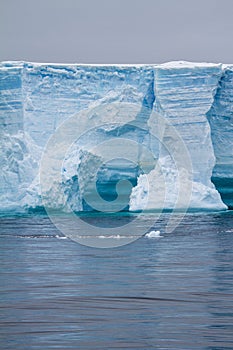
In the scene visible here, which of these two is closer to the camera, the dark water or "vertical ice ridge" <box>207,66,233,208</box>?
the dark water

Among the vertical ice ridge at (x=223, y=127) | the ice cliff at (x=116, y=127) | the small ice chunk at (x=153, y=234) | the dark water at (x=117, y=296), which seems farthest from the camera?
the vertical ice ridge at (x=223, y=127)

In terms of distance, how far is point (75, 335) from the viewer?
8.48 m

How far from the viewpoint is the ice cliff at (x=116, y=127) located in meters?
25.8

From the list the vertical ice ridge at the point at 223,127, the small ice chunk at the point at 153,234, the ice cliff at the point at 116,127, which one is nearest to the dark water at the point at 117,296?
the small ice chunk at the point at 153,234

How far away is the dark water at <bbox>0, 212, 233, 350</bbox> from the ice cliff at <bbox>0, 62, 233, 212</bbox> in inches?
305

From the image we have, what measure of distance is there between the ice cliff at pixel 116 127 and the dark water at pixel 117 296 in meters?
7.75

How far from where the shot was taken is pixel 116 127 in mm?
26688

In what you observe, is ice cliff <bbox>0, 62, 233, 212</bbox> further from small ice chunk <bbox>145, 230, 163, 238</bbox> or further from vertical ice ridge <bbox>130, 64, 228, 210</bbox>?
small ice chunk <bbox>145, 230, 163, 238</bbox>

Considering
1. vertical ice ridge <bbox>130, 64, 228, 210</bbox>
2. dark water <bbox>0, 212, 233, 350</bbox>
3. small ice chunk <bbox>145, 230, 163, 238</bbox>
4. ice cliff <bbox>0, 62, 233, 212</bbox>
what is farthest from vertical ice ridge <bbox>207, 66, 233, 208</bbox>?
dark water <bbox>0, 212, 233, 350</bbox>

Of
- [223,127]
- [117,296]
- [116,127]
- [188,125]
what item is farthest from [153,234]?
[117,296]

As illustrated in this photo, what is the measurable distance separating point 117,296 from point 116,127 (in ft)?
53.4

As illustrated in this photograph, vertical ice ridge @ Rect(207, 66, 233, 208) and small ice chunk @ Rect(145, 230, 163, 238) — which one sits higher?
vertical ice ridge @ Rect(207, 66, 233, 208)

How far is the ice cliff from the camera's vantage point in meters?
25.8

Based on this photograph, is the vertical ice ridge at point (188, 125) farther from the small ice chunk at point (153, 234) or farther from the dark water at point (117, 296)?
the dark water at point (117, 296)
